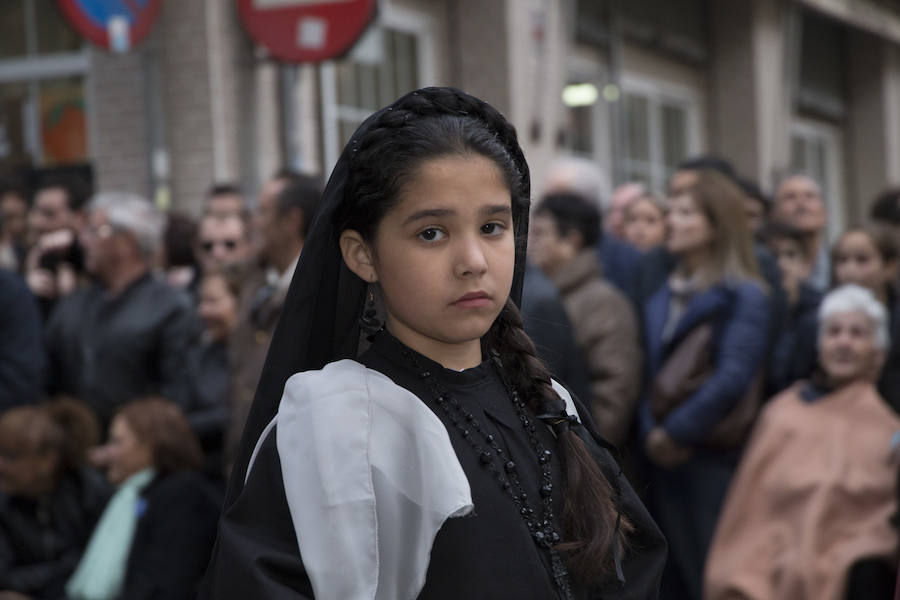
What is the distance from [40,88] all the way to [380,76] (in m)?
2.48

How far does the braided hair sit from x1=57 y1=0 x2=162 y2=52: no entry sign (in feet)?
16.0

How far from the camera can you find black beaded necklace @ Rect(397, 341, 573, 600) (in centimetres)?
225

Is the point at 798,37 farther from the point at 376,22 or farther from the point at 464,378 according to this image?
the point at 464,378

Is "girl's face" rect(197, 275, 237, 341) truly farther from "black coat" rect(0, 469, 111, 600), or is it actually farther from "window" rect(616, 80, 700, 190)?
"window" rect(616, 80, 700, 190)

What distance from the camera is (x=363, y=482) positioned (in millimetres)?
2113

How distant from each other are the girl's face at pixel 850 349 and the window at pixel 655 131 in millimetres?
8238

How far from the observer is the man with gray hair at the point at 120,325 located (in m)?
5.72

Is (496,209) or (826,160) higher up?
(826,160)

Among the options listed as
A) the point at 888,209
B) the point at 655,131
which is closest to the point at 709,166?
the point at 888,209

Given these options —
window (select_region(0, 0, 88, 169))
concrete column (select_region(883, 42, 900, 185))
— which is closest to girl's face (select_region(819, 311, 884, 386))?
window (select_region(0, 0, 88, 169))

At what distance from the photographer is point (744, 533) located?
5570 millimetres

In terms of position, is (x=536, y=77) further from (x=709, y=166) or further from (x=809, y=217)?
(x=709, y=166)

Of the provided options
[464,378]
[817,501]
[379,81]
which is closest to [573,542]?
[464,378]

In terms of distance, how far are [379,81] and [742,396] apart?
536 cm
